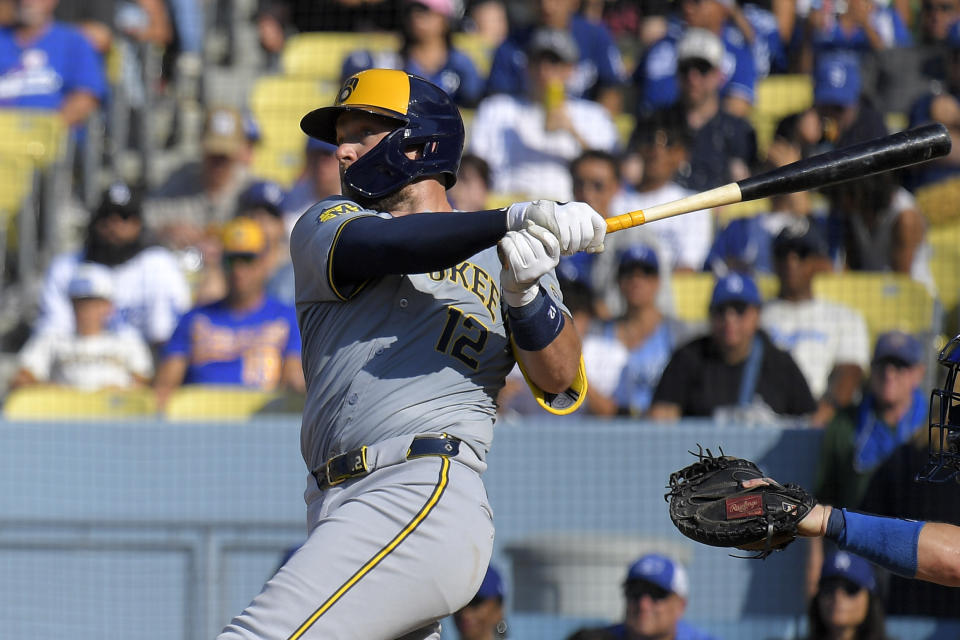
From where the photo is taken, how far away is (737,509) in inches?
115

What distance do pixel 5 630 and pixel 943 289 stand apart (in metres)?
4.59

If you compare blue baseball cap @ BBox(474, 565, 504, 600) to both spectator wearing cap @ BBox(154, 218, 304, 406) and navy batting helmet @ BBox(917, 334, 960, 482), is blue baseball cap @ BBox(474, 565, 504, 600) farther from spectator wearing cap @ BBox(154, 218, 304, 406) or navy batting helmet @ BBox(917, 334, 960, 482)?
navy batting helmet @ BBox(917, 334, 960, 482)

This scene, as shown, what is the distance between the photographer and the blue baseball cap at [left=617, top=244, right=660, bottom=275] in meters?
6.40

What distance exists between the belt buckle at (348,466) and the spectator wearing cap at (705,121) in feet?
14.7

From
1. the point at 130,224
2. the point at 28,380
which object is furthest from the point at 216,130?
the point at 28,380

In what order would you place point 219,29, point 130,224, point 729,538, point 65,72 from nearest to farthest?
point 729,538
point 130,224
point 65,72
point 219,29

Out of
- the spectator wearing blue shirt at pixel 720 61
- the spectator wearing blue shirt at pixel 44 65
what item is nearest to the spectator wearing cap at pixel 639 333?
the spectator wearing blue shirt at pixel 720 61

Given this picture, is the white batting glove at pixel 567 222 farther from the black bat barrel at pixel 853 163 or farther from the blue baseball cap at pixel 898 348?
the blue baseball cap at pixel 898 348

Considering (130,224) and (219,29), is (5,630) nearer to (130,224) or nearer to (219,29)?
(130,224)

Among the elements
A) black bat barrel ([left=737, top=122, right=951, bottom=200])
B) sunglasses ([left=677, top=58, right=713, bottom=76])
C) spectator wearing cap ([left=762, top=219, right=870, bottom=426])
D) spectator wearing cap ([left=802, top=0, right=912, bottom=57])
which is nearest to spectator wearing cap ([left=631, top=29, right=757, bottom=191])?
sunglasses ([left=677, top=58, right=713, bottom=76])

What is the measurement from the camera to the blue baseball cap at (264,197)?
713 cm

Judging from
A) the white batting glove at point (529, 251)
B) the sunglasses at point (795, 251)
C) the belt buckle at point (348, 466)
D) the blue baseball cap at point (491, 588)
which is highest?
the sunglasses at point (795, 251)

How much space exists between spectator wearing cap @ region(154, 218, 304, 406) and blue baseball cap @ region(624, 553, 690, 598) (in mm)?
2080

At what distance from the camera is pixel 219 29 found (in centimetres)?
1019
